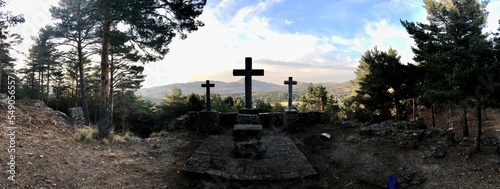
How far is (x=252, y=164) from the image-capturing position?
9000 millimetres

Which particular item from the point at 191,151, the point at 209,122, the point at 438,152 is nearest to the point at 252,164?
the point at 191,151

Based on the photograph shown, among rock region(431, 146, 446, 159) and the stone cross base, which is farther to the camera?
the stone cross base

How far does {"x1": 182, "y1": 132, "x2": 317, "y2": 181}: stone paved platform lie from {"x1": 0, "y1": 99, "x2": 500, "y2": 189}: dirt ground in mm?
294

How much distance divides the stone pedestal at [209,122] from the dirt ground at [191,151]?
1.74 meters

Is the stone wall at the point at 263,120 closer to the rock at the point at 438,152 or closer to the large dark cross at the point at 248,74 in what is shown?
the large dark cross at the point at 248,74

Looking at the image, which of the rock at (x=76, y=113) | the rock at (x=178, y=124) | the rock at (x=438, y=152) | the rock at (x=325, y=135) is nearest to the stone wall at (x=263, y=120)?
the rock at (x=178, y=124)

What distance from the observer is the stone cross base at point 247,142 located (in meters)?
9.66

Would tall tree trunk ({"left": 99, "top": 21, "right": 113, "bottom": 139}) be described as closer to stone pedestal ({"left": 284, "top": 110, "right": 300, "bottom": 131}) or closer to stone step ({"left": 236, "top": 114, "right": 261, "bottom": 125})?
stone step ({"left": 236, "top": 114, "right": 261, "bottom": 125})

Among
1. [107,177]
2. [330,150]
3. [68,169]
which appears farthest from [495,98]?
[68,169]

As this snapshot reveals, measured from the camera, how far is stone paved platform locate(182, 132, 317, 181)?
26.7 ft

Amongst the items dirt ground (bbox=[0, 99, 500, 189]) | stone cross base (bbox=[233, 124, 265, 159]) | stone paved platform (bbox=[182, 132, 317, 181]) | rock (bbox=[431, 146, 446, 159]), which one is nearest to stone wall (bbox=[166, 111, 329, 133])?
dirt ground (bbox=[0, 99, 500, 189])

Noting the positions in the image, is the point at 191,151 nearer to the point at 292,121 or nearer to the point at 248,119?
the point at 248,119

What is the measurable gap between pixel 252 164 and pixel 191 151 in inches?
120

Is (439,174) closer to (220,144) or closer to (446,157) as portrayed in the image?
(446,157)
